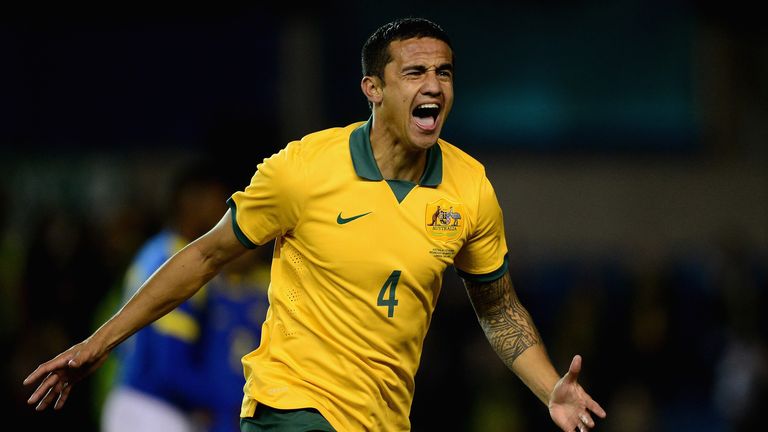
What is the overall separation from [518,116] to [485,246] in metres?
8.99

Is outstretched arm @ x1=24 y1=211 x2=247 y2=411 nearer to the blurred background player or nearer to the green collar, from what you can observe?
the green collar

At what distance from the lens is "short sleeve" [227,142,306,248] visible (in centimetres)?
467

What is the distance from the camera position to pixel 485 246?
501cm

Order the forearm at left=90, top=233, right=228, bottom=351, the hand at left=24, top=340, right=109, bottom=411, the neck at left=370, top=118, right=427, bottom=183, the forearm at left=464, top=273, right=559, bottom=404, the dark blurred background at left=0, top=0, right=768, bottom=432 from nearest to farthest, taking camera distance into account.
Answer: the hand at left=24, top=340, right=109, bottom=411, the forearm at left=90, top=233, right=228, bottom=351, the neck at left=370, top=118, right=427, bottom=183, the forearm at left=464, top=273, right=559, bottom=404, the dark blurred background at left=0, top=0, right=768, bottom=432

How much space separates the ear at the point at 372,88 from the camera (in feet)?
16.1

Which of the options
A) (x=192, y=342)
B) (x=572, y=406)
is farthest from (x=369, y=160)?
(x=192, y=342)

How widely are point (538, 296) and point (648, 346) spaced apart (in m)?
1.62

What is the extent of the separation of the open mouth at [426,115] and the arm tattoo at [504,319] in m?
0.70

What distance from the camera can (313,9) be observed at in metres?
14.0

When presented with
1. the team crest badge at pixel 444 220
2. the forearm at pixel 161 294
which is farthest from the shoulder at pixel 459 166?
the forearm at pixel 161 294

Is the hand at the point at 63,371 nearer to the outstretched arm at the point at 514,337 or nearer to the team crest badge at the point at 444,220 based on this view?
the team crest badge at the point at 444,220

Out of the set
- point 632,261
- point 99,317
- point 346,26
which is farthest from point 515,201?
point 99,317

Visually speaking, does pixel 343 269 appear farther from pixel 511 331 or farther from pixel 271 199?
pixel 511 331

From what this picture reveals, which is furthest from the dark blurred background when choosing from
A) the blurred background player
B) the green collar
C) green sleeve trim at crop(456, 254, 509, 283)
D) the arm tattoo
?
the green collar
